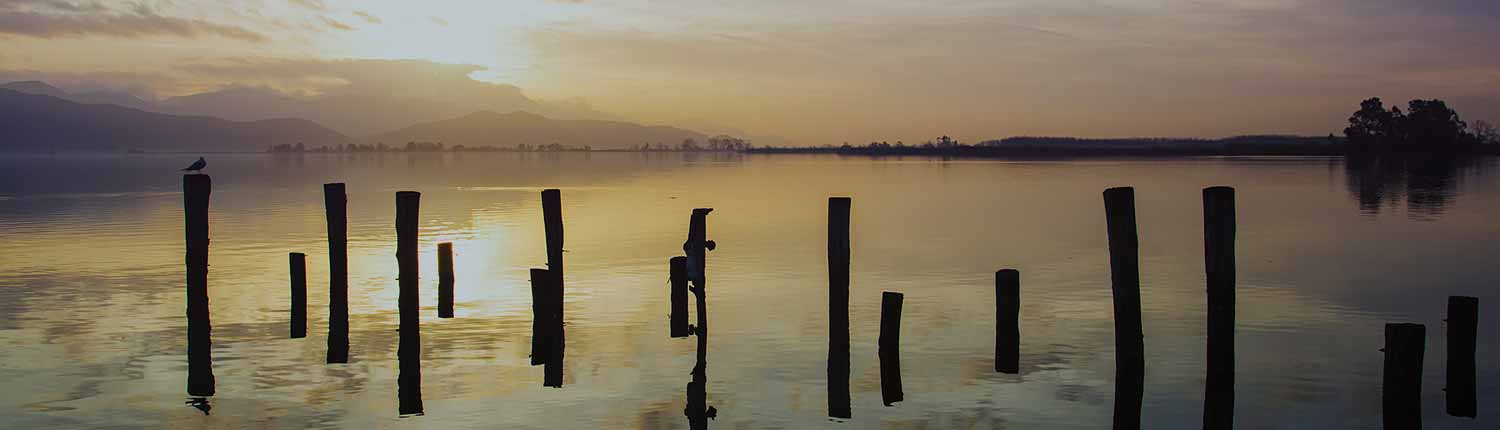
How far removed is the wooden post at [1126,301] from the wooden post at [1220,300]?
683 mm

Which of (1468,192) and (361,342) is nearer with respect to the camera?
(361,342)

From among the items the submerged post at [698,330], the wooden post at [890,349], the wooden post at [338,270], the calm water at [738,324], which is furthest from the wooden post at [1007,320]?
the wooden post at [338,270]

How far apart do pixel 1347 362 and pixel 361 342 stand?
14118 millimetres

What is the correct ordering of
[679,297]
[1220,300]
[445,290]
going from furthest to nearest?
1. [445,290]
2. [679,297]
3. [1220,300]

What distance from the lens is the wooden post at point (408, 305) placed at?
13.9 meters

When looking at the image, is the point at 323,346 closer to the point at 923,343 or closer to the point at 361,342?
the point at 361,342

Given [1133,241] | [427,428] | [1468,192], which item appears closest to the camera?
[1133,241]

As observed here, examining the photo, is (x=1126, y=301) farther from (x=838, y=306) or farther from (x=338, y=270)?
(x=338, y=270)

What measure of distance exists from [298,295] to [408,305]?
184 inches

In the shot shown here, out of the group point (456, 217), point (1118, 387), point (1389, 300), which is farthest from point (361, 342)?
point (456, 217)

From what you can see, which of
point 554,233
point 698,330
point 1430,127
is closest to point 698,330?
point 698,330

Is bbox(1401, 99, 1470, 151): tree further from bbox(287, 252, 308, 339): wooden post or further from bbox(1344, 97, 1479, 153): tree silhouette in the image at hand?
bbox(287, 252, 308, 339): wooden post

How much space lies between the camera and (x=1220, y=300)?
1177cm

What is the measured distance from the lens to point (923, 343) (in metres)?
18.0
